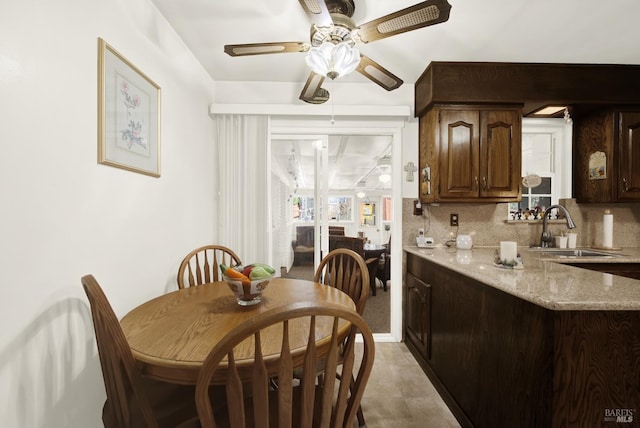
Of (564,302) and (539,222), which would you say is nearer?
(564,302)

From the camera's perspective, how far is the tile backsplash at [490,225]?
2.60m

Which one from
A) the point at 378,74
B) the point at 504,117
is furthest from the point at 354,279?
the point at 504,117

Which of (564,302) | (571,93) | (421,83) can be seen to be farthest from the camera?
(421,83)

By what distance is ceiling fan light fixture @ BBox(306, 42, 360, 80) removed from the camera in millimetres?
1332

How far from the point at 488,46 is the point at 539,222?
169 cm

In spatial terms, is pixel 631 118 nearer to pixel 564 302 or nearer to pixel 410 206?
pixel 410 206

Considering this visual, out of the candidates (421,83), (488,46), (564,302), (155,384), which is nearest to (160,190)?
(155,384)

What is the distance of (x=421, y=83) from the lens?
7.98 ft

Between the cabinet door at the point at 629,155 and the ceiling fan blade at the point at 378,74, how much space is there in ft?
7.04

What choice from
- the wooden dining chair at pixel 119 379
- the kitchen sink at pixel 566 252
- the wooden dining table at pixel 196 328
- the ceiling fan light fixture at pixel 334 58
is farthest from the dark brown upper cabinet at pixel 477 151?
the wooden dining chair at pixel 119 379

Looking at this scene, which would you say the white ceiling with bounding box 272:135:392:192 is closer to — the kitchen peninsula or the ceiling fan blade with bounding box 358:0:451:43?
the ceiling fan blade with bounding box 358:0:451:43

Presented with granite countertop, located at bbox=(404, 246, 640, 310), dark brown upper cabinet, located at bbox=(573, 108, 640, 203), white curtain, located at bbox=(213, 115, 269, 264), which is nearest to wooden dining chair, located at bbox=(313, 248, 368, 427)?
granite countertop, located at bbox=(404, 246, 640, 310)

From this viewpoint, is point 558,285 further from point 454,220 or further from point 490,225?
point 490,225

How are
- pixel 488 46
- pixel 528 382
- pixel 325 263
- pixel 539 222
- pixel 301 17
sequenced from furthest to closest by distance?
Answer: pixel 539 222 < pixel 488 46 < pixel 325 263 < pixel 301 17 < pixel 528 382
